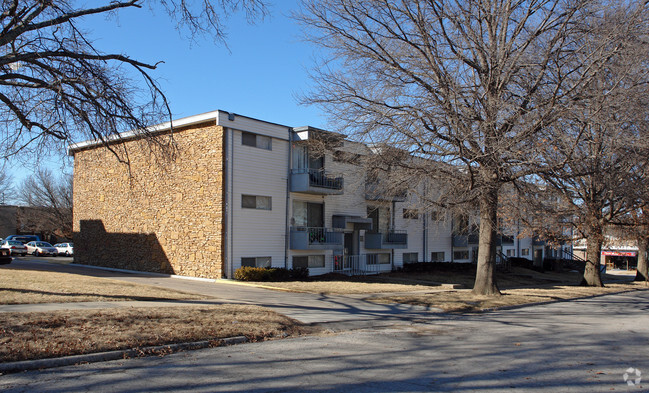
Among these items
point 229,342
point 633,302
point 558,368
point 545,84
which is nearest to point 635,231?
point 633,302

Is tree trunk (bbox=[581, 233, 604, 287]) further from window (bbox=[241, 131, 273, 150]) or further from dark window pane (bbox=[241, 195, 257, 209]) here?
dark window pane (bbox=[241, 195, 257, 209])

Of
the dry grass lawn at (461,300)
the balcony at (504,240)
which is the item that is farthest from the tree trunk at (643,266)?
the dry grass lawn at (461,300)

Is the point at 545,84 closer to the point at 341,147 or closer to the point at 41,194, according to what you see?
the point at 341,147

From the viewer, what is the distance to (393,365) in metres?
7.81

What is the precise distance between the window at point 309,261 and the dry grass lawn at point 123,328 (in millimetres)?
14085

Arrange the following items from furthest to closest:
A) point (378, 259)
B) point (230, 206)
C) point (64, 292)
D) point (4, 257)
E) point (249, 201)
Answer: point (378, 259), point (4, 257), point (249, 201), point (230, 206), point (64, 292)

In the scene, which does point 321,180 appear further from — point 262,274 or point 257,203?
point 262,274

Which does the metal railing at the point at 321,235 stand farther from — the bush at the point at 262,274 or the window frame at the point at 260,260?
the bush at the point at 262,274

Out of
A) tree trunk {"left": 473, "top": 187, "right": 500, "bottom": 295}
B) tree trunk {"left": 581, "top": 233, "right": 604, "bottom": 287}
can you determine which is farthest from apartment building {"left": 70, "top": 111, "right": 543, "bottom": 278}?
tree trunk {"left": 581, "top": 233, "right": 604, "bottom": 287}

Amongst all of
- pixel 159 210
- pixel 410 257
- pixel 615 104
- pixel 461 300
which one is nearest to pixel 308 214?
pixel 159 210

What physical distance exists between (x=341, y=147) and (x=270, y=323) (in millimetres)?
11217

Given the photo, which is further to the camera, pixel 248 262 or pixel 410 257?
pixel 410 257

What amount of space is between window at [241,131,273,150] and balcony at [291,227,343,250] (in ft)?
13.9

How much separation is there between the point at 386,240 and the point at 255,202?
1005 centimetres
